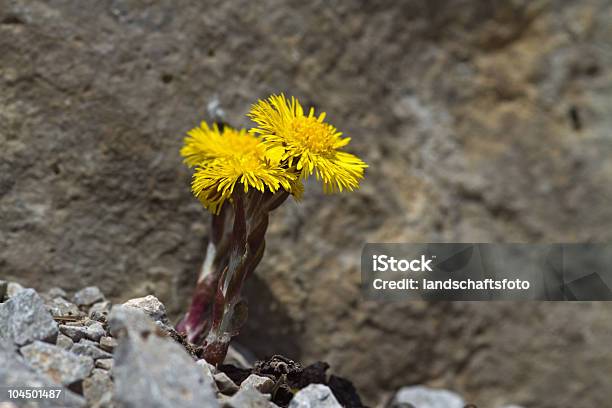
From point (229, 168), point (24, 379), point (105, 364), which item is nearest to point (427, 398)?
point (229, 168)

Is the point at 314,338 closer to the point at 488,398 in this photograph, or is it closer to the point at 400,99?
the point at 488,398

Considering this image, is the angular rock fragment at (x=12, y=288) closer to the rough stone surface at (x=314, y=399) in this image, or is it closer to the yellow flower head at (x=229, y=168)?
the yellow flower head at (x=229, y=168)

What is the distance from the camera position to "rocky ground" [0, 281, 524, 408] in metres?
1.42

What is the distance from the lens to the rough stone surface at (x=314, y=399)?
5.63 ft

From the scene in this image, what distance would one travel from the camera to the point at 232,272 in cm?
202

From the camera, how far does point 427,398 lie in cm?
296

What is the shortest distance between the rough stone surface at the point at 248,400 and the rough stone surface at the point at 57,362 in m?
0.37

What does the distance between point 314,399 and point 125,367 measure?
0.55 meters

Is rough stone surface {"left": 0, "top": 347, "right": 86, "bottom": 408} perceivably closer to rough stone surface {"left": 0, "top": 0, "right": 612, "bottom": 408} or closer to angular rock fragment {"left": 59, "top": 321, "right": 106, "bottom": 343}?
angular rock fragment {"left": 59, "top": 321, "right": 106, "bottom": 343}

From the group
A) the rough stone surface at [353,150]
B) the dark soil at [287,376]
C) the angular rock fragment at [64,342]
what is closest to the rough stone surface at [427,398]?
the rough stone surface at [353,150]

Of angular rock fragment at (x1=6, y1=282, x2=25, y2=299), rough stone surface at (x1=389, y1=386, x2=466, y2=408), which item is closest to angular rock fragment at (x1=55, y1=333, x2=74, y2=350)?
angular rock fragment at (x1=6, y1=282, x2=25, y2=299)

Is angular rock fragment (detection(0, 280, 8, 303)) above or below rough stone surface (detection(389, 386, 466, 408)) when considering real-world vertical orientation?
below

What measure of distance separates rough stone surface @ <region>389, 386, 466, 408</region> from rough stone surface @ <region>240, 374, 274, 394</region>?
3.89 ft

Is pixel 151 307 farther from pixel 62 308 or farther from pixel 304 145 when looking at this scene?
pixel 304 145
